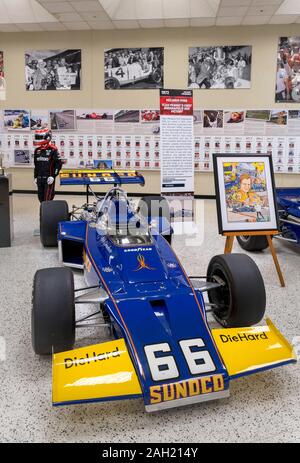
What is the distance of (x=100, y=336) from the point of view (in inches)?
114

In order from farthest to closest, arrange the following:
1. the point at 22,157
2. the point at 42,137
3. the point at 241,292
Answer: the point at 22,157 < the point at 42,137 < the point at 241,292

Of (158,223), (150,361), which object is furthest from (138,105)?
(150,361)

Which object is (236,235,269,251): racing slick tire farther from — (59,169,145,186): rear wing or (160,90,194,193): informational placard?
(59,169,145,186): rear wing

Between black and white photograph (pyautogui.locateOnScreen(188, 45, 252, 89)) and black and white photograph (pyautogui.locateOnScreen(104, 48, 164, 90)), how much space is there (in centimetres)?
65

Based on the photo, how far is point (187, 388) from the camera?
1.95 metres

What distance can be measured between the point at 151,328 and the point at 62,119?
24.4 feet

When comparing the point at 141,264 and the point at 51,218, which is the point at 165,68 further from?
the point at 141,264

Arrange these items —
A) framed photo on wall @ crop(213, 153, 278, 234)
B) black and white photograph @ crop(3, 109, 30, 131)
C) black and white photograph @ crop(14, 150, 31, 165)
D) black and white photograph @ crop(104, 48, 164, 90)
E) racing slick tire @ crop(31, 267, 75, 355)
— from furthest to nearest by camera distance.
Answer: black and white photograph @ crop(14, 150, 31, 165) → black and white photograph @ crop(3, 109, 30, 131) → black and white photograph @ crop(104, 48, 164, 90) → framed photo on wall @ crop(213, 153, 278, 234) → racing slick tire @ crop(31, 267, 75, 355)

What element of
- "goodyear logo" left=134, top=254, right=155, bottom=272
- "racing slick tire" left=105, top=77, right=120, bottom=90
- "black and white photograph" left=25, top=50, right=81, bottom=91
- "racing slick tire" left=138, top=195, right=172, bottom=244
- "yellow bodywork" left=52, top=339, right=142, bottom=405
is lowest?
"yellow bodywork" left=52, top=339, right=142, bottom=405

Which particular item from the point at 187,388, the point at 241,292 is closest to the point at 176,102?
the point at 241,292

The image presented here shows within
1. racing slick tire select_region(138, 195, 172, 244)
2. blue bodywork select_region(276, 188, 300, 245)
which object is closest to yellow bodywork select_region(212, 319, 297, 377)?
blue bodywork select_region(276, 188, 300, 245)

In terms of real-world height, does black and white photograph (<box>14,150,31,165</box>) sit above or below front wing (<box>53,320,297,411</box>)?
above

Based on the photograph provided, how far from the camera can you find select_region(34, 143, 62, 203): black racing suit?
615 centimetres

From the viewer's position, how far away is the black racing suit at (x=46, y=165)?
6152 millimetres
